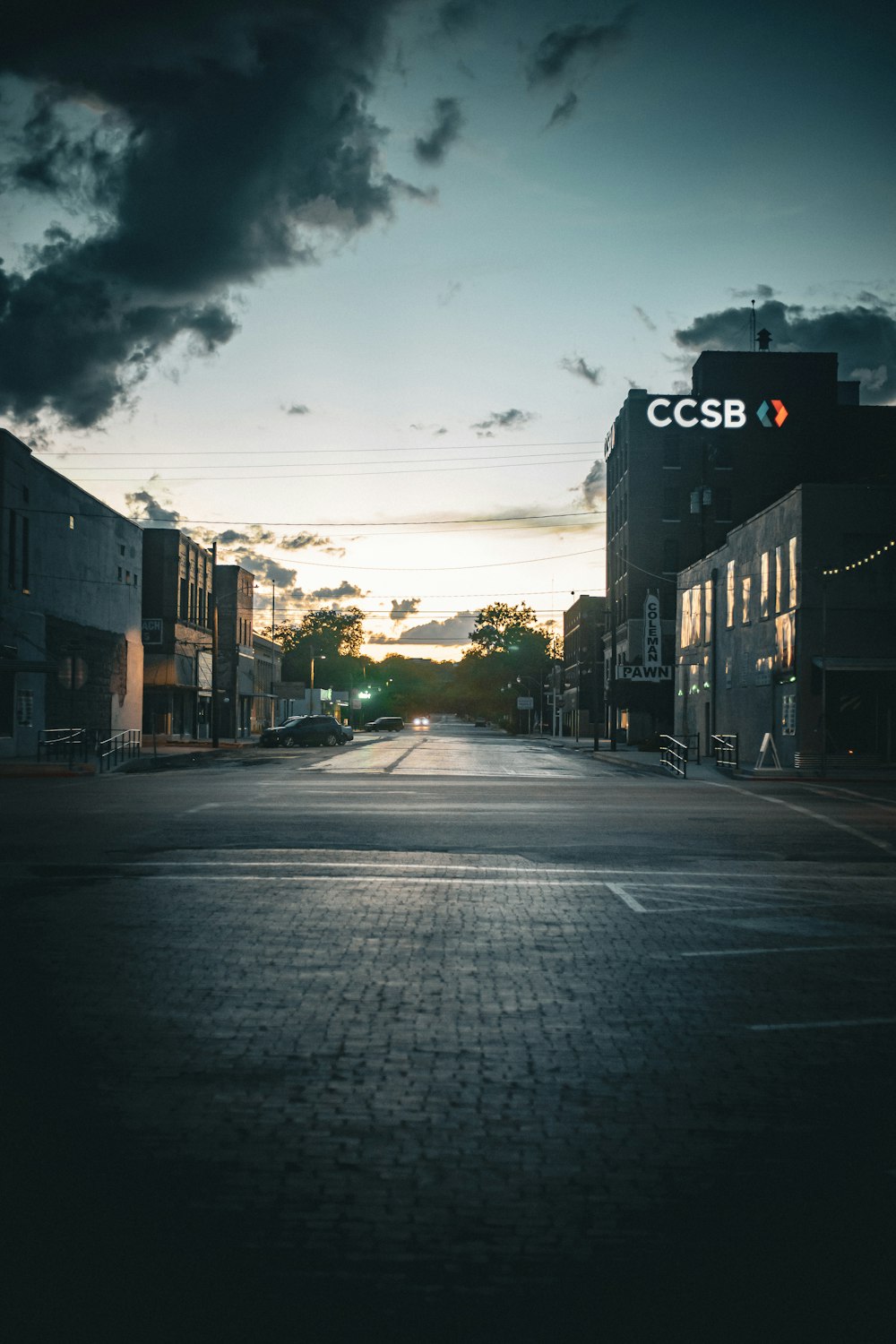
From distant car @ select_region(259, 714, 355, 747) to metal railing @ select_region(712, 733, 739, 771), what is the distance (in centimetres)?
2600

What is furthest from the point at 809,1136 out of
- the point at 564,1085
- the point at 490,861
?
the point at 490,861

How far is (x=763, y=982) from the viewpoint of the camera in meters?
7.85

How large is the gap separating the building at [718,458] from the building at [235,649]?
26018 millimetres

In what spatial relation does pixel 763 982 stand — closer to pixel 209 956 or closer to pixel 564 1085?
pixel 564 1085

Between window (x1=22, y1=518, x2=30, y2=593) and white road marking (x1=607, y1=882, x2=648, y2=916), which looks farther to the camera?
window (x1=22, y1=518, x2=30, y2=593)

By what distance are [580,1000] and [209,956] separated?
9.34 ft

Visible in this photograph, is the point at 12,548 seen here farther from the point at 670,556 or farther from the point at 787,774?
the point at 670,556

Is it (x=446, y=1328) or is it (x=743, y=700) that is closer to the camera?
(x=446, y=1328)

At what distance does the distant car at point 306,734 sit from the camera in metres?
61.8

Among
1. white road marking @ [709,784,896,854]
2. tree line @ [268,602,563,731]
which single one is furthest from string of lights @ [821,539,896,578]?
tree line @ [268,602,563,731]

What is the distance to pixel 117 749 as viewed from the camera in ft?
139

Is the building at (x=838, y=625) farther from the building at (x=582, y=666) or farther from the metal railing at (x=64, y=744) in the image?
the building at (x=582, y=666)

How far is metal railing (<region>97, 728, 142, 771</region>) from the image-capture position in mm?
37041

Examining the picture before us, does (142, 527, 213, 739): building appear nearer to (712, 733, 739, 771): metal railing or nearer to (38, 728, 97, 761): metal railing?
(38, 728, 97, 761): metal railing
